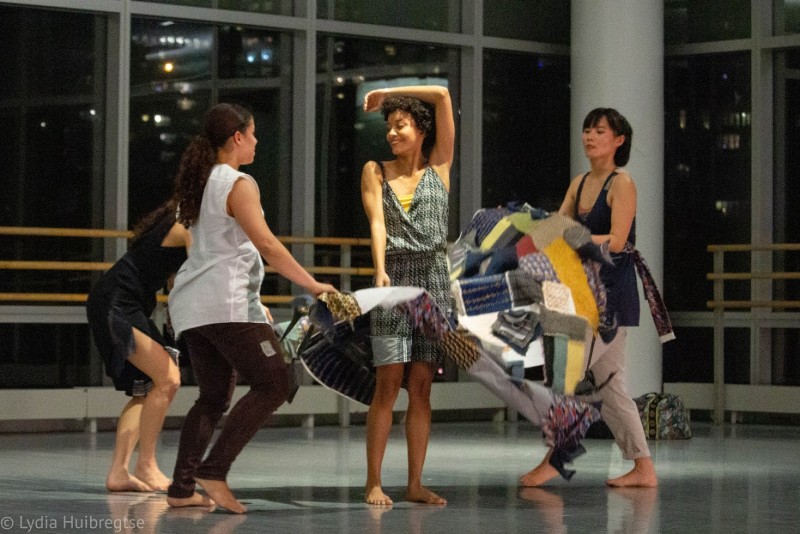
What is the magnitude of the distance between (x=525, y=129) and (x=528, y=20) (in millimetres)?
968

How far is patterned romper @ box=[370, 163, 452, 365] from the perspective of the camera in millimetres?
6516

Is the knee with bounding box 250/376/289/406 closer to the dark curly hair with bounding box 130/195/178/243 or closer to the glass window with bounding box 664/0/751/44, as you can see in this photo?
the dark curly hair with bounding box 130/195/178/243

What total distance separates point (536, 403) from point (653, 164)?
20.0 ft

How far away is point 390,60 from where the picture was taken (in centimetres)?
1280

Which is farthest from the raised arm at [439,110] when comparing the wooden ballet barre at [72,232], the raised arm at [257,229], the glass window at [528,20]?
the glass window at [528,20]

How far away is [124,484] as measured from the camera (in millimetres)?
6883

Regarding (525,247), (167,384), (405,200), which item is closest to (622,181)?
(525,247)

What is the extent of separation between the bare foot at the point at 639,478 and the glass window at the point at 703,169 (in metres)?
6.01

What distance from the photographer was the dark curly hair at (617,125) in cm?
739

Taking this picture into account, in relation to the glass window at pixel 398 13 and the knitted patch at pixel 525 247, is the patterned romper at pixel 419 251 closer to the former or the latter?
the knitted patch at pixel 525 247

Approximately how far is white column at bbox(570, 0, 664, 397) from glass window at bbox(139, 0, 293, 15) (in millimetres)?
2351

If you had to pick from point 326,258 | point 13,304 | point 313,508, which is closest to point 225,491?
point 313,508

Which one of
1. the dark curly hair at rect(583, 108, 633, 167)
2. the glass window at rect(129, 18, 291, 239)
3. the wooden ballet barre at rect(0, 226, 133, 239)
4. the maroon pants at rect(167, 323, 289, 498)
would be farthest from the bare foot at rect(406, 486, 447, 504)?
the glass window at rect(129, 18, 291, 239)

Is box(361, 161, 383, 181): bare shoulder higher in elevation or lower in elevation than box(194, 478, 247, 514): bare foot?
higher
